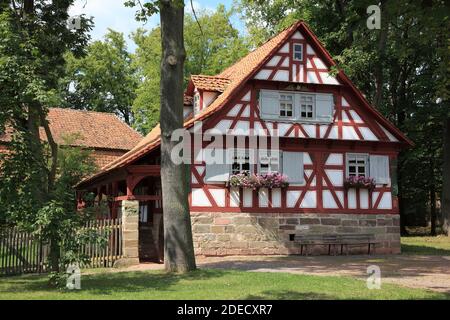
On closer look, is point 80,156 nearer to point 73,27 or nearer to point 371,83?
point 73,27

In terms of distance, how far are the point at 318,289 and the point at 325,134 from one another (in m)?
11.0

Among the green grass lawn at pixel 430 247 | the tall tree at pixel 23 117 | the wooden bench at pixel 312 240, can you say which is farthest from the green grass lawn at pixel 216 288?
the green grass lawn at pixel 430 247

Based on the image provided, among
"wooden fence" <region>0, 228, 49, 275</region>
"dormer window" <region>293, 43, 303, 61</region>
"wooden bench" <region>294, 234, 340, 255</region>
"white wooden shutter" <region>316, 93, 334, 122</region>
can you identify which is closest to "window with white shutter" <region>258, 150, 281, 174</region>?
"white wooden shutter" <region>316, 93, 334, 122</region>

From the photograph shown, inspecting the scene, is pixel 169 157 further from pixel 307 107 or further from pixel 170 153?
pixel 307 107

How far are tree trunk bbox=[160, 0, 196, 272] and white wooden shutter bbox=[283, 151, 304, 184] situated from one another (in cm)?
751

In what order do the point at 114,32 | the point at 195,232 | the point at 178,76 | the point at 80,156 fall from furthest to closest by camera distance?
1. the point at 114,32
2. the point at 80,156
3. the point at 195,232
4. the point at 178,76

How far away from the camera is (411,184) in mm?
34500

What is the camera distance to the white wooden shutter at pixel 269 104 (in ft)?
64.3

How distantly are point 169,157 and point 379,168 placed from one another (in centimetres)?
1085

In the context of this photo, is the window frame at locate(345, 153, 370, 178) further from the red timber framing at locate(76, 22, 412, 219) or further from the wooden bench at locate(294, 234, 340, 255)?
the wooden bench at locate(294, 234, 340, 255)

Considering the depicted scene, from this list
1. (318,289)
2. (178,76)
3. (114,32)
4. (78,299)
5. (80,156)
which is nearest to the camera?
(78,299)

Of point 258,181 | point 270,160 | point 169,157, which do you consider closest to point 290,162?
point 270,160

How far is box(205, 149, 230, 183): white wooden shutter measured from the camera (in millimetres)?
18641

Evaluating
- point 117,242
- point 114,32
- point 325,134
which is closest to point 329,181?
point 325,134
